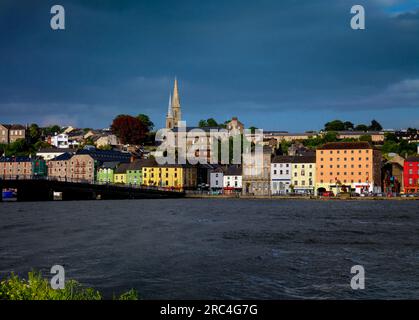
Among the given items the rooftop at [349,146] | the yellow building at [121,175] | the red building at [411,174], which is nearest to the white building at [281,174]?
the rooftop at [349,146]

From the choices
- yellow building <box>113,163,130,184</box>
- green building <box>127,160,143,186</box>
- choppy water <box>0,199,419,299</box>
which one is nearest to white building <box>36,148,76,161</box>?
yellow building <box>113,163,130,184</box>

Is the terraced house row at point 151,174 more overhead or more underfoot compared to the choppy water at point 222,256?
more overhead

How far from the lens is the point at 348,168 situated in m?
133

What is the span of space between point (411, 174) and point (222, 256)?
10993cm

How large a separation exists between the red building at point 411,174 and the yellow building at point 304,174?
65.9 feet

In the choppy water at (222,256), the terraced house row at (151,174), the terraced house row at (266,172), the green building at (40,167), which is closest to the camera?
the choppy water at (222,256)

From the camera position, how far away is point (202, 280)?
25781mm

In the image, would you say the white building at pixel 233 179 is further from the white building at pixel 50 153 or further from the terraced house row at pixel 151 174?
the white building at pixel 50 153

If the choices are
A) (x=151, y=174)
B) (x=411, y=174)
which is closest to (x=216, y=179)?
(x=151, y=174)

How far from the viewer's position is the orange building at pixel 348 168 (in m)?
131

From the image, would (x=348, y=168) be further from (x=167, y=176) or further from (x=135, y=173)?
(x=135, y=173)

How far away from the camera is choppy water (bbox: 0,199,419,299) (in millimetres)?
24219
